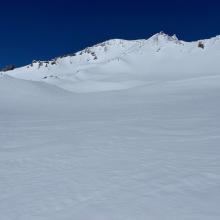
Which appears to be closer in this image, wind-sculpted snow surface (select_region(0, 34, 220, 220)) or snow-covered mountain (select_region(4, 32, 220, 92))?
wind-sculpted snow surface (select_region(0, 34, 220, 220))

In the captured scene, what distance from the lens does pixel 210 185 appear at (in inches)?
230

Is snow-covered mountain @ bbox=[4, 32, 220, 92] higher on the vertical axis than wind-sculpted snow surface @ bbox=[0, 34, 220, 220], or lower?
higher

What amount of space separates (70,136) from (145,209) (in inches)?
233

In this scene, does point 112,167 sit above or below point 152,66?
below

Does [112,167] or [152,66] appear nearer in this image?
[112,167]

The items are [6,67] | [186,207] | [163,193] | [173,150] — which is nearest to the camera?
[186,207]

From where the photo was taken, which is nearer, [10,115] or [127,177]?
[127,177]

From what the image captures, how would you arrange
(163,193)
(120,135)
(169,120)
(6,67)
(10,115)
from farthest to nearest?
(6,67)
(10,115)
(169,120)
(120,135)
(163,193)

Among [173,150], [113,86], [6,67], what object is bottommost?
[173,150]

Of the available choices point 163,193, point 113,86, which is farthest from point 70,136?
A: point 113,86

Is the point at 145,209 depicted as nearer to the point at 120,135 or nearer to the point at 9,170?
the point at 9,170

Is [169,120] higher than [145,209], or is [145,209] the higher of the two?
[169,120]

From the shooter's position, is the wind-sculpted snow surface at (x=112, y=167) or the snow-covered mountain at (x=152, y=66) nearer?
the wind-sculpted snow surface at (x=112, y=167)

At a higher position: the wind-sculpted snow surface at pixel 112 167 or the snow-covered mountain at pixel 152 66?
the snow-covered mountain at pixel 152 66
